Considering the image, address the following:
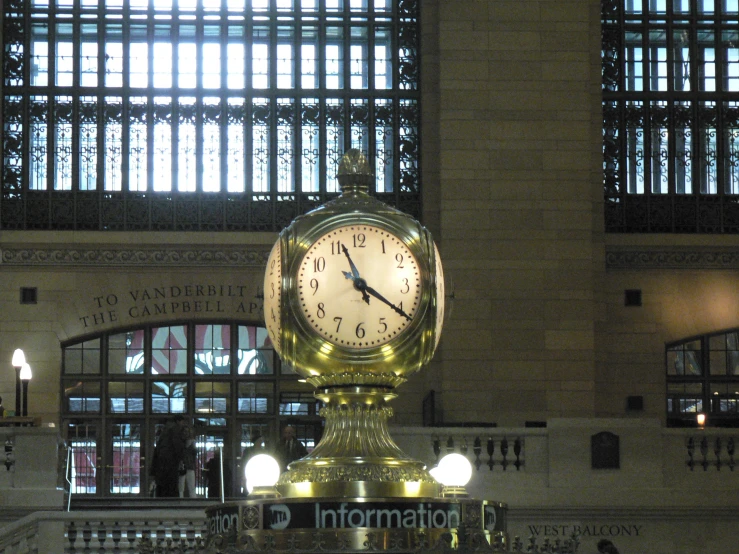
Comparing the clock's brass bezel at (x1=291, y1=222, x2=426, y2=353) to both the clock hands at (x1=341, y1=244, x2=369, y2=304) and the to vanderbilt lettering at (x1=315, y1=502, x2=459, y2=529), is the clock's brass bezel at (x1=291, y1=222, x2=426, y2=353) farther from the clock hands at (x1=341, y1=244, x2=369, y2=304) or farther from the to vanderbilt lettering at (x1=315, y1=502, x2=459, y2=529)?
the to vanderbilt lettering at (x1=315, y1=502, x2=459, y2=529)

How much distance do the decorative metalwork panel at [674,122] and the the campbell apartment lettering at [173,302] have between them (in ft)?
20.2

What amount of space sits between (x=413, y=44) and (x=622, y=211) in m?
4.36

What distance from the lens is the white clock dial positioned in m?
3.13

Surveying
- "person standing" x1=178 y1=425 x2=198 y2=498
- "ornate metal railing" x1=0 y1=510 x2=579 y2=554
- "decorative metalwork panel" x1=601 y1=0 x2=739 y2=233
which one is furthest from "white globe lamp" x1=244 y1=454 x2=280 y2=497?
"decorative metalwork panel" x1=601 y1=0 x2=739 y2=233

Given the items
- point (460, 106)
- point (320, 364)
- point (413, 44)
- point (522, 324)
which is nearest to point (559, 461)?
point (522, 324)

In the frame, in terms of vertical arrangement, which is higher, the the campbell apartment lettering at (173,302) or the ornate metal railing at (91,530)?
the the campbell apartment lettering at (173,302)

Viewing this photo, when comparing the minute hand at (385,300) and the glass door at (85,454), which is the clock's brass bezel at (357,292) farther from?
the glass door at (85,454)

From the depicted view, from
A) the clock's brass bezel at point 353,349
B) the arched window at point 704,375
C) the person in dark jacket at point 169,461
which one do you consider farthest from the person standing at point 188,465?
the clock's brass bezel at point 353,349

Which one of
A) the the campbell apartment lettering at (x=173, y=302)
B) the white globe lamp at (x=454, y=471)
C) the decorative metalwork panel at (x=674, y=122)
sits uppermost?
the decorative metalwork panel at (x=674, y=122)

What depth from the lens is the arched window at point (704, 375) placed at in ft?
80.8

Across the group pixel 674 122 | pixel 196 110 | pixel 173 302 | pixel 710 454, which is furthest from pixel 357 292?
pixel 674 122

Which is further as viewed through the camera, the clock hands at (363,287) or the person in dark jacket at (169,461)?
the person in dark jacket at (169,461)

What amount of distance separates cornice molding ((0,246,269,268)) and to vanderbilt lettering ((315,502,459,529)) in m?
21.2

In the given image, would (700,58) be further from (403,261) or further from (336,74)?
(403,261)
